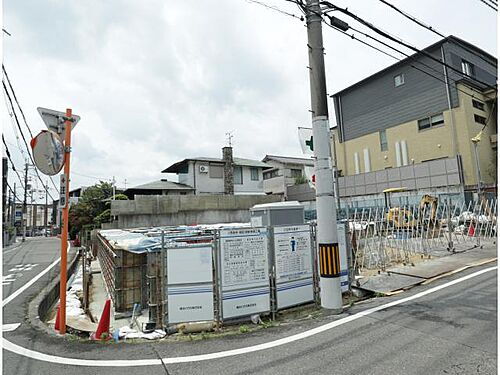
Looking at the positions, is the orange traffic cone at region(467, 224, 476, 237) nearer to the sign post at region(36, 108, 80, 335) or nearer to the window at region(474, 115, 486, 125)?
the window at region(474, 115, 486, 125)

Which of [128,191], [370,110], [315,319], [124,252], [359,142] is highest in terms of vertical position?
[370,110]

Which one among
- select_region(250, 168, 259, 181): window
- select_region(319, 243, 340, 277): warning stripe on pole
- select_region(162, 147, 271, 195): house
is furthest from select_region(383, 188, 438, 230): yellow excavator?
select_region(250, 168, 259, 181): window

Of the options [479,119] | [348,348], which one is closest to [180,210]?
[348,348]

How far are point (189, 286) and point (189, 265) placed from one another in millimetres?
348

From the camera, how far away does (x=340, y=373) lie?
10.8ft

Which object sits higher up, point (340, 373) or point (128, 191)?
point (128, 191)

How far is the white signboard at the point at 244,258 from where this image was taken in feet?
17.2

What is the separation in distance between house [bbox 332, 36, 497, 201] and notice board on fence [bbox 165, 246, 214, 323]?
18.8 metres

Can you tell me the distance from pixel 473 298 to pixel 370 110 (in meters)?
26.1

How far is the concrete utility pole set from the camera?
542 cm

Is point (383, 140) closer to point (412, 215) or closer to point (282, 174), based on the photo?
point (282, 174)

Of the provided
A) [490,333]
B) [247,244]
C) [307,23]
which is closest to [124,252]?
[247,244]

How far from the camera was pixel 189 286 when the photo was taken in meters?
5.02

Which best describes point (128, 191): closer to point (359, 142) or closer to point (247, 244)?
point (359, 142)
